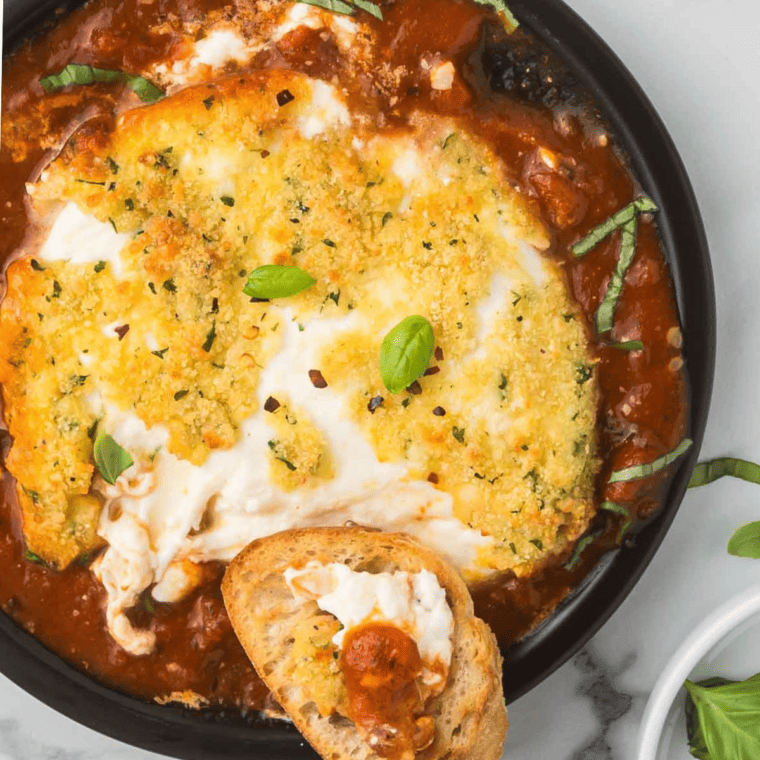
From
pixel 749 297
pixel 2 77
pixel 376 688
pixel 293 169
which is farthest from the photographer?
pixel 749 297

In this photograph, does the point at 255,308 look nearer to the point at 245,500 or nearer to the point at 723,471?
the point at 245,500

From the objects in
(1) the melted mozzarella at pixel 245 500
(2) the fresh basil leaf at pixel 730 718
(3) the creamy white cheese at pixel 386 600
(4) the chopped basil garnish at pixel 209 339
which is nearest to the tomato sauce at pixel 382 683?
(3) the creamy white cheese at pixel 386 600

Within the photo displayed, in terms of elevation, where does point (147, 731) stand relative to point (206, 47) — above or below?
below

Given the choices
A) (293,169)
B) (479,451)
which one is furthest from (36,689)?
(293,169)

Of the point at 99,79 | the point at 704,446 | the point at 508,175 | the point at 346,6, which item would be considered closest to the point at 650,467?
the point at 704,446

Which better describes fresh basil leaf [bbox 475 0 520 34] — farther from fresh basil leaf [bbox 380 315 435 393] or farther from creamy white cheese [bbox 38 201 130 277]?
creamy white cheese [bbox 38 201 130 277]

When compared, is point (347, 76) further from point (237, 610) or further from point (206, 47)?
point (237, 610)

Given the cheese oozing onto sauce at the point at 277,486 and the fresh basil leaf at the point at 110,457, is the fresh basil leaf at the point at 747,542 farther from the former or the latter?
the fresh basil leaf at the point at 110,457
